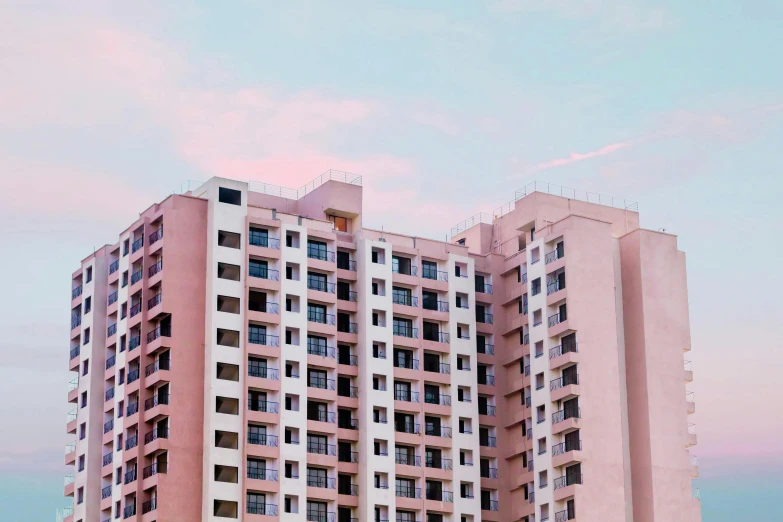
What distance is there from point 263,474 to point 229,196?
77.1ft

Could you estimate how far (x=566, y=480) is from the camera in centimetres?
12269

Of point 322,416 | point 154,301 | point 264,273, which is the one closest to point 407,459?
point 322,416

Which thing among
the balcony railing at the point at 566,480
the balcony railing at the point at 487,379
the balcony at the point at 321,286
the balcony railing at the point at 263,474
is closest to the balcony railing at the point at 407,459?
the balcony railing at the point at 487,379

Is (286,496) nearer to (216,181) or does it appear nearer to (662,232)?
(216,181)

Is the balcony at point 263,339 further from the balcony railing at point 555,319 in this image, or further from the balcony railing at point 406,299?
the balcony railing at point 555,319

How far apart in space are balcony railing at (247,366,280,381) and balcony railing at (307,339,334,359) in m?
4.18

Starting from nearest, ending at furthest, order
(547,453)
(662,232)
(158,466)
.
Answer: (158,466) < (547,453) < (662,232)

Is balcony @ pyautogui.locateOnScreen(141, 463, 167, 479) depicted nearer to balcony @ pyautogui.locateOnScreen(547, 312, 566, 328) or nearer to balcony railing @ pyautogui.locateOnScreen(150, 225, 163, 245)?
balcony railing @ pyautogui.locateOnScreen(150, 225, 163, 245)

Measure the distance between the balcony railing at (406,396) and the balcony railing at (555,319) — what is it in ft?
43.2

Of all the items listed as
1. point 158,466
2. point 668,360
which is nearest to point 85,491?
point 158,466

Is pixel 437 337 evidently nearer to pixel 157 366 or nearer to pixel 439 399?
pixel 439 399

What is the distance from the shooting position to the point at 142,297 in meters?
122

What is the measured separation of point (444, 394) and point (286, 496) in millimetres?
18863

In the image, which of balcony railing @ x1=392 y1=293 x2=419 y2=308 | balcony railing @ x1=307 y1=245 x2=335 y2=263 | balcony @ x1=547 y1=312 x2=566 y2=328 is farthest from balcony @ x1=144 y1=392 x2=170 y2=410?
balcony @ x1=547 y1=312 x2=566 y2=328
